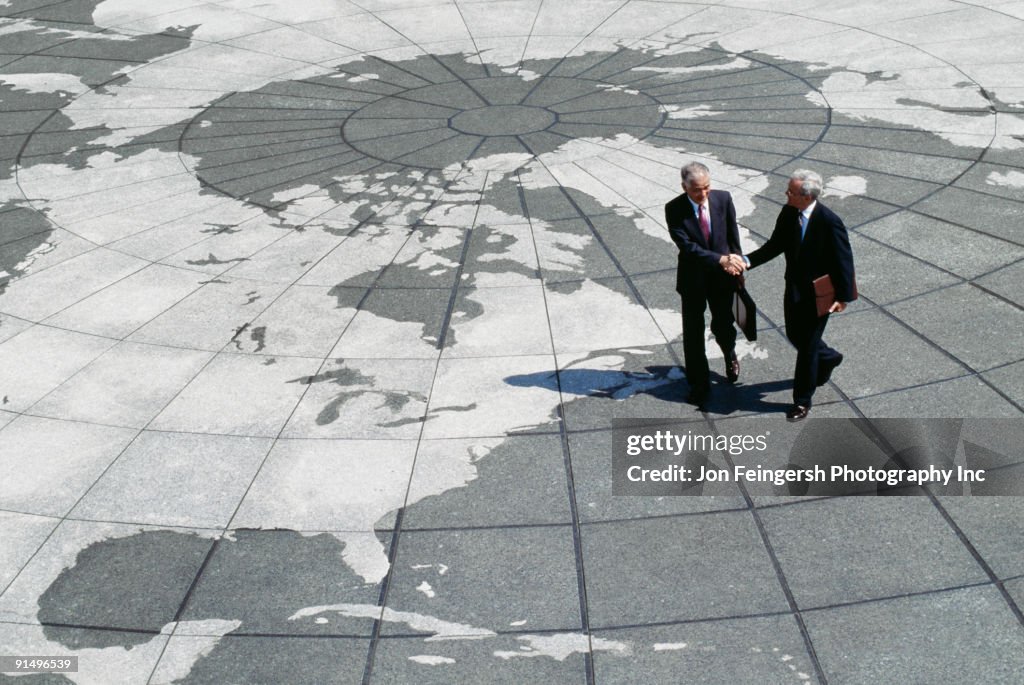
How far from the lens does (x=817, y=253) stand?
955 cm

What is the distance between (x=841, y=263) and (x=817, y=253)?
0.22m

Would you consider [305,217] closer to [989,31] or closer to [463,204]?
[463,204]

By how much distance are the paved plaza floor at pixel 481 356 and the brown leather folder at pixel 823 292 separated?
1.15m

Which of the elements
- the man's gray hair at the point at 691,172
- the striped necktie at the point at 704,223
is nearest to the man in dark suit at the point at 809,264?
the striped necktie at the point at 704,223

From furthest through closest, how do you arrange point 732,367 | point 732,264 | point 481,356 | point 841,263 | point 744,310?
point 481,356 → point 732,367 → point 744,310 → point 732,264 → point 841,263

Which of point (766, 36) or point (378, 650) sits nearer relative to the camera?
point (378, 650)

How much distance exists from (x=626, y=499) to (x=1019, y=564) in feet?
10.1

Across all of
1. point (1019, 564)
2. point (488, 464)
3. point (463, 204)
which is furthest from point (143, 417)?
point (1019, 564)

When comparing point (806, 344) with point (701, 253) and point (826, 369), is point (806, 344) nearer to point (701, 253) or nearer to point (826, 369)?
point (826, 369)

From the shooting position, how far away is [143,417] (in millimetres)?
10812

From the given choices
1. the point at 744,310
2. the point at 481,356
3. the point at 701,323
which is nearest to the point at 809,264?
the point at 744,310

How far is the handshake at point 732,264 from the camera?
32.3ft

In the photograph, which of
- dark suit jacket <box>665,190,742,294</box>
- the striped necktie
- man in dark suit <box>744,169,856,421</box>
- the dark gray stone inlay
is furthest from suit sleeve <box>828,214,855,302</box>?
the dark gray stone inlay

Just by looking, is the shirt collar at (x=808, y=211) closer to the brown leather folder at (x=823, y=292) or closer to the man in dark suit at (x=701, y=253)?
the brown leather folder at (x=823, y=292)
